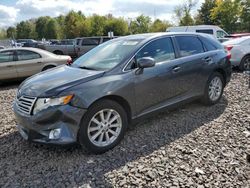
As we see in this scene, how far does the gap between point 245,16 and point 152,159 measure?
120 feet

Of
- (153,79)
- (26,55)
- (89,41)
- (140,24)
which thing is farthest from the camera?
(140,24)

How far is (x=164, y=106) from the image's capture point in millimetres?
4473

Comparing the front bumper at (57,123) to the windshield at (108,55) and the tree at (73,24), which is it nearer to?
the windshield at (108,55)

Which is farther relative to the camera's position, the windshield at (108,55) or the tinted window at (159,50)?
the tinted window at (159,50)

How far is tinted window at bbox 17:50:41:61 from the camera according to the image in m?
9.05

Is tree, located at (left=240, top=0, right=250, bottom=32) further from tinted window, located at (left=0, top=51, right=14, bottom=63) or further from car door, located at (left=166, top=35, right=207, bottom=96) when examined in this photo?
car door, located at (left=166, top=35, right=207, bottom=96)

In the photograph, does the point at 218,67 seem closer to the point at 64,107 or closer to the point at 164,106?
the point at 164,106

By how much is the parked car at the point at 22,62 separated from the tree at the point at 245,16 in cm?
3172

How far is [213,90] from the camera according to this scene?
544 cm

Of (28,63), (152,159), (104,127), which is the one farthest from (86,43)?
(152,159)

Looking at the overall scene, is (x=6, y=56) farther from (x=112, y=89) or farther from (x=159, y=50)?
(x=112, y=89)

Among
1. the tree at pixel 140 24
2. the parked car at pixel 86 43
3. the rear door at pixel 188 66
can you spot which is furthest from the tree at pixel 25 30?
the rear door at pixel 188 66

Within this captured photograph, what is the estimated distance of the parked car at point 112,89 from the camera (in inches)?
134

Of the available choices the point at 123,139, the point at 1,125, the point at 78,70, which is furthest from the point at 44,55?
the point at 123,139
